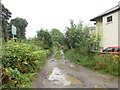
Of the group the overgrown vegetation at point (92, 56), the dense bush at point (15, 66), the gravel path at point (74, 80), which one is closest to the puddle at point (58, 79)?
the gravel path at point (74, 80)

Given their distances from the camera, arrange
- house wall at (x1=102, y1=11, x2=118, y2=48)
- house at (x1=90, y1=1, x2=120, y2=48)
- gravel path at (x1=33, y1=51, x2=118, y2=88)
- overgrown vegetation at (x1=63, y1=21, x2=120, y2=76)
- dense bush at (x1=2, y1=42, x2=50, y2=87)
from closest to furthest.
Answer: dense bush at (x1=2, y1=42, x2=50, y2=87)
gravel path at (x1=33, y1=51, x2=118, y2=88)
overgrown vegetation at (x1=63, y1=21, x2=120, y2=76)
house at (x1=90, y1=1, x2=120, y2=48)
house wall at (x1=102, y1=11, x2=118, y2=48)

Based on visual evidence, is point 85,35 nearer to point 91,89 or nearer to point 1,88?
point 91,89

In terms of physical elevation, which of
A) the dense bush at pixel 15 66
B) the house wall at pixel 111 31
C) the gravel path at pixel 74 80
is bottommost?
the gravel path at pixel 74 80

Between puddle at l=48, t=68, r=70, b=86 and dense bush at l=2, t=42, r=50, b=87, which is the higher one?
dense bush at l=2, t=42, r=50, b=87

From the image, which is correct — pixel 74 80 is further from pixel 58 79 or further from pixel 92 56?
pixel 92 56

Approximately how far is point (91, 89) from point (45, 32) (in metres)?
12.6

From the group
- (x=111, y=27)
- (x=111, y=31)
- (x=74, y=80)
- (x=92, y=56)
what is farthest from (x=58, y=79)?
(x=111, y=27)

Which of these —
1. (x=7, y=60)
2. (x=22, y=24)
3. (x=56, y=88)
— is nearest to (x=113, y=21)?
(x=56, y=88)

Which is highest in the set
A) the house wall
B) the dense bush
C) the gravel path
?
the house wall

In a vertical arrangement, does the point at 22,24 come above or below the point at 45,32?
above

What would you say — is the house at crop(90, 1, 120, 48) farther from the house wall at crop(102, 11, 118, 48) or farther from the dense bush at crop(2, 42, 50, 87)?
the dense bush at crop(2, 42, 50, 87)

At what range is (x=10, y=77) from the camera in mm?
2383

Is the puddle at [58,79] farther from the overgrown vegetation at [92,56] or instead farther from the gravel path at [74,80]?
the overgrown vegetation at [92,56]

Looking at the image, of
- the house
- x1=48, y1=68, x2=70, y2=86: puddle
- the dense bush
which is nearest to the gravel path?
x1=48, y1=68, x2=70, y2=86: puddle
